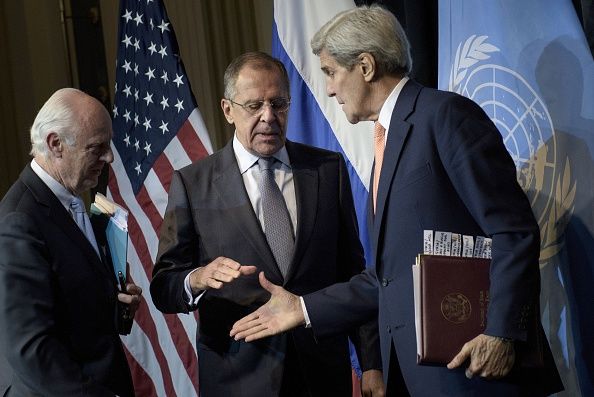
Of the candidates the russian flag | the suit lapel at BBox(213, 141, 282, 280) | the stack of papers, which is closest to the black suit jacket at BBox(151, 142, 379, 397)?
the suit lapel at BBox(213, 141, 282, 280)

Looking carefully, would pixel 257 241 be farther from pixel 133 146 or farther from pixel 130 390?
pixel 133 146

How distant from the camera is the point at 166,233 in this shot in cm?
301

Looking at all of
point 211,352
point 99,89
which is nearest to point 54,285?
point 211,352

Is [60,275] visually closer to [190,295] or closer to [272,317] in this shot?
[190,295]

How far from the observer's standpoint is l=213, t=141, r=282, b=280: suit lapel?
2928mm

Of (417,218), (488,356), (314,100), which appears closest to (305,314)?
(417,218)

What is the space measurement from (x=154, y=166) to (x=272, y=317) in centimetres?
185

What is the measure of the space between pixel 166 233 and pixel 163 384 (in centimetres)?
161

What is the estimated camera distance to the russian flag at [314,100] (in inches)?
161

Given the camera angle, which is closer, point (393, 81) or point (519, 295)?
point (519, 295)

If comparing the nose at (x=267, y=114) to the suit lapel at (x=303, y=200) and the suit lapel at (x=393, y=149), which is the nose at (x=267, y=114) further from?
the suit lapel at (x=393, y=149)

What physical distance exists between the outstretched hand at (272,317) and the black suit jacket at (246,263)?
5.1 inches

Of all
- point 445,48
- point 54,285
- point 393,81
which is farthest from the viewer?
point 445,48

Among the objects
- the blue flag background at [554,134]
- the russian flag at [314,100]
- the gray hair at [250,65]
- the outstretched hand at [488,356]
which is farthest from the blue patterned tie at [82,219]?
the russian flag at [314,100]
